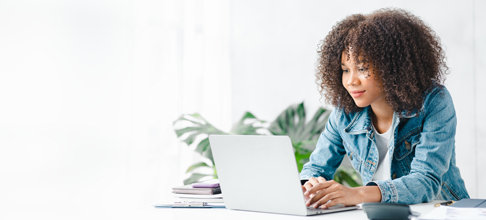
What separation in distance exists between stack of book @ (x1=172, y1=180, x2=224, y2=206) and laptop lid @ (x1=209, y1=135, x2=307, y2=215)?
91 mm

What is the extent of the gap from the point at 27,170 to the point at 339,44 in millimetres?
1395

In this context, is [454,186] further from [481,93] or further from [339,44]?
[481,93]

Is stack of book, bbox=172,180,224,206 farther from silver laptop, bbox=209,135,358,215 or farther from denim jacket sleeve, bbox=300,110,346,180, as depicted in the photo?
denim jacket sleeve, bbox=300,110,346,180

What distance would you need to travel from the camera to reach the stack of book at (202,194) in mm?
1146

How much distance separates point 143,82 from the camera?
92.5 inches

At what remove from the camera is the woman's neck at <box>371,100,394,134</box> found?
4.55ft

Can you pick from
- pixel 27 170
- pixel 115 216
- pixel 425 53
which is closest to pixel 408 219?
pixel 115 216

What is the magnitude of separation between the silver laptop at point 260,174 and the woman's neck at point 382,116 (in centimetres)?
47

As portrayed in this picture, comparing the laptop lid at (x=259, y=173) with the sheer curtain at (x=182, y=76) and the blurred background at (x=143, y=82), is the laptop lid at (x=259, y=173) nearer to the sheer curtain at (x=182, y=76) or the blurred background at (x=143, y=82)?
the blurred background at (x=143, y=82)

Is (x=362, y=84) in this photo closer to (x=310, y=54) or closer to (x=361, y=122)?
(x=361, y=122)

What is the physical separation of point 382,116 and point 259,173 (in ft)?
2.16

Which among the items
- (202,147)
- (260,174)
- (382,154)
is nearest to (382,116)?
(382,154)

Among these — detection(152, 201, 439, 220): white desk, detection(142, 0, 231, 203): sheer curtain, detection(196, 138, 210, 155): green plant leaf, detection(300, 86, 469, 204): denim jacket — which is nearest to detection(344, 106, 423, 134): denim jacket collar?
detection(300, 86, 469, 204): denim jacket

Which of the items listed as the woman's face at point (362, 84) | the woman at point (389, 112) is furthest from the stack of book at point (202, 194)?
the woman's face at point (362, 84)
